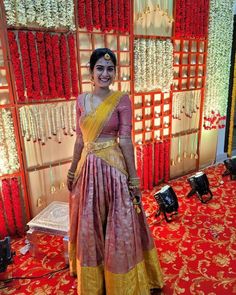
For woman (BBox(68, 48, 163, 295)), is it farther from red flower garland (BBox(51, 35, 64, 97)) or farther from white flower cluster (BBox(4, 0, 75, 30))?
white flower cluster (BBox(4, 0, 75, 30))

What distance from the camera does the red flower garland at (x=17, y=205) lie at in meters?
2.72

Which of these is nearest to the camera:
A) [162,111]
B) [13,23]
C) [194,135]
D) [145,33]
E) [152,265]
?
[152,265]

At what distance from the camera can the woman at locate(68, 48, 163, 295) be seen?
168cm

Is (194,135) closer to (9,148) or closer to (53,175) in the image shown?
(53,175)

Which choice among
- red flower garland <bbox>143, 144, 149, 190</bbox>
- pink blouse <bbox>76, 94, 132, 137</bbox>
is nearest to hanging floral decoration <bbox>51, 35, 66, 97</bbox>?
pink blouse <bbox>76, 94, 132, 137</bbox>

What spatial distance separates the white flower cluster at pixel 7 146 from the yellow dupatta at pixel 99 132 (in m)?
1.17

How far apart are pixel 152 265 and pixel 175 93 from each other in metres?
2.58

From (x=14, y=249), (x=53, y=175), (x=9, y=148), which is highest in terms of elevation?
(x=9, y=148)

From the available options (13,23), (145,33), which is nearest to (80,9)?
(13,23)

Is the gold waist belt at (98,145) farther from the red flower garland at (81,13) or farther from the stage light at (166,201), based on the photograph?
the red flower garland at (81,13)

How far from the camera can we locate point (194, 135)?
14.1 ft

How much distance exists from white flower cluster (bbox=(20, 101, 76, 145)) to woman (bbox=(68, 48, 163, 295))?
109 centimetres

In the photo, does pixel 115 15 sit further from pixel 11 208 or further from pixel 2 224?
pixel 2 224

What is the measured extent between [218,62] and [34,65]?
2930 mm
